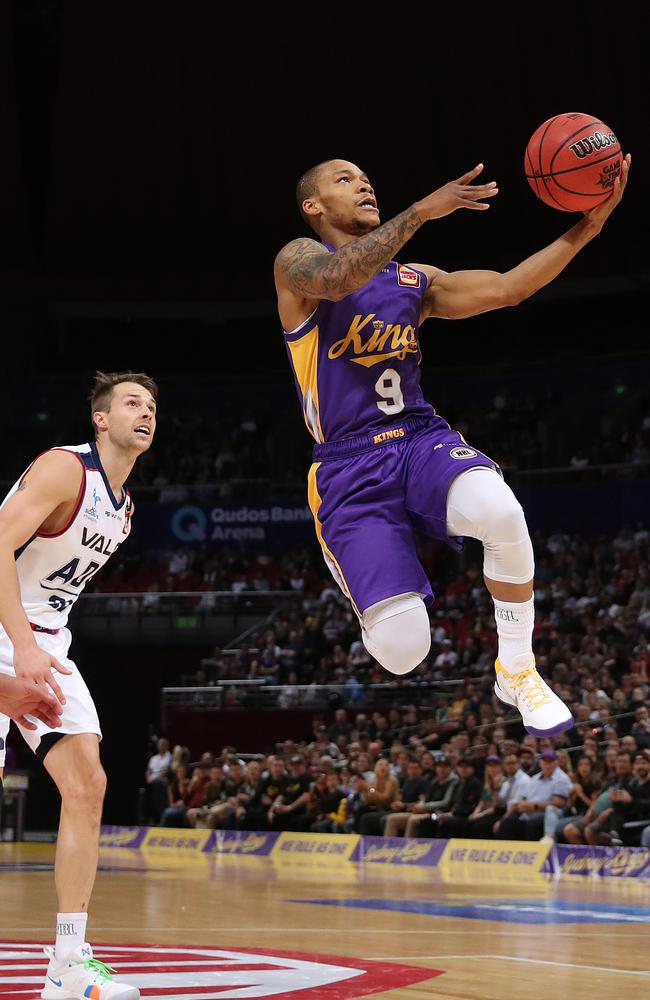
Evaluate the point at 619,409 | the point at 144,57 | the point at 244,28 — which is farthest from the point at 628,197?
the point at 144,57

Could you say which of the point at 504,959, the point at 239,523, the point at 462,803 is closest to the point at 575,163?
the point at 504,959

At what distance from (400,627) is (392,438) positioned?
0.83 m

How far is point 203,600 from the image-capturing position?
25828mm

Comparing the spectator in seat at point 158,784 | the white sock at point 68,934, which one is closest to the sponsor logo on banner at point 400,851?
the spectator in seat at point 158,784

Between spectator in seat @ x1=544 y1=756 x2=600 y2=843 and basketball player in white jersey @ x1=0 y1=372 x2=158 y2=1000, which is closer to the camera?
basketball player in white jersey @ x1=0 y1=372 x2=158 y2=1000

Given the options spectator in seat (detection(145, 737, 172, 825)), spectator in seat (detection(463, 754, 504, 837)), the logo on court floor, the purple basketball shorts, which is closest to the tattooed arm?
the purple basketball shorts

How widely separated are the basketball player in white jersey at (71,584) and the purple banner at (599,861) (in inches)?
353

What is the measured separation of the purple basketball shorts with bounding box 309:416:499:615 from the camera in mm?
5672

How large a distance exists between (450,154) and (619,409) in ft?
19.8

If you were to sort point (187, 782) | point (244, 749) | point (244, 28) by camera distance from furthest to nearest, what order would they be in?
1. point (244, 28)
2. point (244, 749)
3. point (187, 782)

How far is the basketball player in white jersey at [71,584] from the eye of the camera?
5703 millimetres

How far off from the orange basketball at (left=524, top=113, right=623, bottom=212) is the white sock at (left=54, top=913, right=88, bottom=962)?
144 inches

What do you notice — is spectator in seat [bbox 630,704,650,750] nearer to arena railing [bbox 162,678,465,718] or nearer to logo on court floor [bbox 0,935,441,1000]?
arena railing [bbox 162,678,465,718]

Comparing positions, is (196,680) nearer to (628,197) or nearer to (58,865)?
(628,197)
